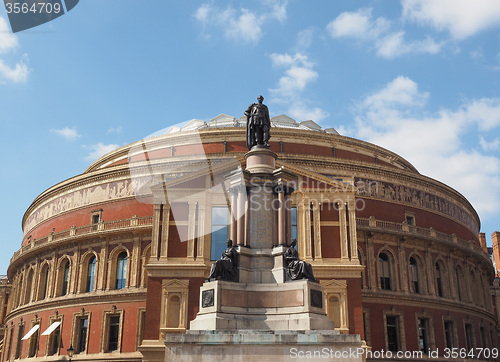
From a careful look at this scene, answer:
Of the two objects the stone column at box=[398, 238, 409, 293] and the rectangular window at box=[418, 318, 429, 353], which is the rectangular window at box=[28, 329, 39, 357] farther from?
the rectangular window at box=[418, 318, 429, 353]

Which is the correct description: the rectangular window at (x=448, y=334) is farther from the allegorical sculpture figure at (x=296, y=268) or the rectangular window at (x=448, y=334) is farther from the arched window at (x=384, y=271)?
the allegorical sculpture figure at (x=296, y=268)

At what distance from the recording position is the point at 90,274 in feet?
138

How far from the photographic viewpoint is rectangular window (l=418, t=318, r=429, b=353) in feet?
133

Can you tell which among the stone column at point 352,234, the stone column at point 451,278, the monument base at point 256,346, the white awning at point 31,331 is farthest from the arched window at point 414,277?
the white awning at point 31,331

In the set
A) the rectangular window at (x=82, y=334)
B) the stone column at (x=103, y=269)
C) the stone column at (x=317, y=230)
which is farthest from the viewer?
the stone column at (x=103, y=269)

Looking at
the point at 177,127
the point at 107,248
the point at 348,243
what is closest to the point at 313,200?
the point at 348,243

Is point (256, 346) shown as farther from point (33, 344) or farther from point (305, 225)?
point (33, 344)

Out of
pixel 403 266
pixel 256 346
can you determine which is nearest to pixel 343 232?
pixel 403 266

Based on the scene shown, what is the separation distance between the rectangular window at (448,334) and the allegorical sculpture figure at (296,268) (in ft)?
102

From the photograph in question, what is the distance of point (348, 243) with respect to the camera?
3447cm

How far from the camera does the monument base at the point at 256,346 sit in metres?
13.9

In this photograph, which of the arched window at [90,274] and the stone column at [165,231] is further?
the arched window at [90,274]

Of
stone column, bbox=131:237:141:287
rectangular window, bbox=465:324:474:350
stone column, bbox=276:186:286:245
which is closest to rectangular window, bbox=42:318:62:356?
stone column, bbox=131:237:141:287

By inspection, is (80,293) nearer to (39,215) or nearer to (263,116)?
(39,215)
